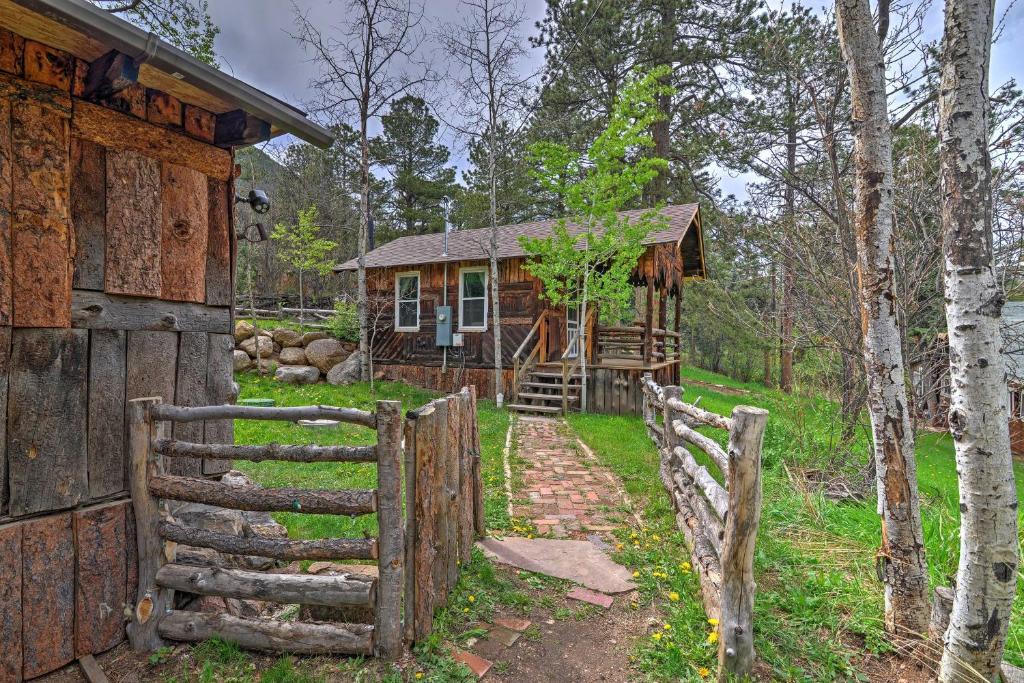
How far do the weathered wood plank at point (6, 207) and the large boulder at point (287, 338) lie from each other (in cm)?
1231

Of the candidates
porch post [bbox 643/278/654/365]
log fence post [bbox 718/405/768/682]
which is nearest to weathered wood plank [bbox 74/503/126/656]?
log fence post [bbox 718/405/768/682]

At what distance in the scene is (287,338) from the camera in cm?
1396

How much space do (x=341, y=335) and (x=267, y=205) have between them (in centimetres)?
1011

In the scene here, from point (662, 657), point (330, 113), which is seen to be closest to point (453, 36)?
point (330, 113)

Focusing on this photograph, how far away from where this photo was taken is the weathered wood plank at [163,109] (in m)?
2.94

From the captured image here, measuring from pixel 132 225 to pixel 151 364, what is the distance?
878mm

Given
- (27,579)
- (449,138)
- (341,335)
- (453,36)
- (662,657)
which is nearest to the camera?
(27,579)

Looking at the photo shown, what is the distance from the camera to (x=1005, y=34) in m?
3.95

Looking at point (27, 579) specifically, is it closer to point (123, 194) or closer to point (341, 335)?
point (123, 194)

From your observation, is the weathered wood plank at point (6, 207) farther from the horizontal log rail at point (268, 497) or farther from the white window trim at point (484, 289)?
the white window trim at point (484, 289)

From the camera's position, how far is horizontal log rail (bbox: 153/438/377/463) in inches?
99.7

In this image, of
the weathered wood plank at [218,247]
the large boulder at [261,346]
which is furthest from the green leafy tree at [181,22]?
the large boulder at [261,346]

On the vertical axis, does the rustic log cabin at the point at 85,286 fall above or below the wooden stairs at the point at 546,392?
above

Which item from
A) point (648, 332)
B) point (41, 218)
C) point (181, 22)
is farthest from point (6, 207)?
point (181, 22)
